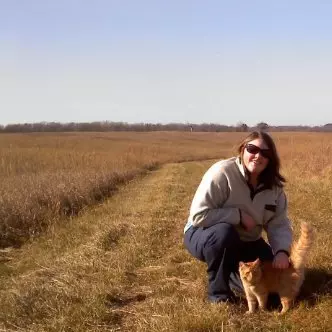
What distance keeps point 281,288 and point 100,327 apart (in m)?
1.53

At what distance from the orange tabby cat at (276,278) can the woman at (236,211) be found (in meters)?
0.12

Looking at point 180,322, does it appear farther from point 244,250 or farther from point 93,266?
point 93,266

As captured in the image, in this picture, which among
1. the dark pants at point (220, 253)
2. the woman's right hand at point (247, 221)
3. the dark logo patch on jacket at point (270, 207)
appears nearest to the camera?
the dark pants at point (220, 253)

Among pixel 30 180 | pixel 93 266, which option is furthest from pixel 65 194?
pixel 93 266

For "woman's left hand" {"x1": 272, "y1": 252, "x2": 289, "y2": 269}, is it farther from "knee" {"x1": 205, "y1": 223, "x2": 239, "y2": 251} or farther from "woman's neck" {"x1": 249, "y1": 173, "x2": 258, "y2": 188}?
"woman's neck" {"x1": 249, "y1": 173, "x2": 258, "y2": 188}

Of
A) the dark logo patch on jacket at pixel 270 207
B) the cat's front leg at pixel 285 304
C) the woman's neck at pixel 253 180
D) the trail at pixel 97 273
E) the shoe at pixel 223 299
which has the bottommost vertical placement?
the trail at pixel 97 273

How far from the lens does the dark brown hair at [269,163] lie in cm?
389

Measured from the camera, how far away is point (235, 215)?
3908 millimetres

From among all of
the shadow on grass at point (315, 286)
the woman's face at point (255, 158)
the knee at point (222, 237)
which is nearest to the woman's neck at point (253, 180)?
the woman's face at point (255, 158)

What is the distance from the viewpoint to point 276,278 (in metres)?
3.70

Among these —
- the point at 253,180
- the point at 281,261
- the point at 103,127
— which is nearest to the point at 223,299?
the point at 281,261

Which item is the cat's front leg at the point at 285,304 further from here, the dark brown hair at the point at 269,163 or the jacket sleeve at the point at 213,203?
the dark brown hair at the point at 269,163

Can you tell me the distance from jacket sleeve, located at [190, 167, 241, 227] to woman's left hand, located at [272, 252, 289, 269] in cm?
46

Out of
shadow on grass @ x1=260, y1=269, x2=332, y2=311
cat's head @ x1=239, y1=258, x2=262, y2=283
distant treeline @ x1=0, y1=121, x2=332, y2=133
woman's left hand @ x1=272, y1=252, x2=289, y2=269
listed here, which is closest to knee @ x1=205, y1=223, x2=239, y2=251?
cat's head @ x1=239, y1=258, x2=262, y2=283
